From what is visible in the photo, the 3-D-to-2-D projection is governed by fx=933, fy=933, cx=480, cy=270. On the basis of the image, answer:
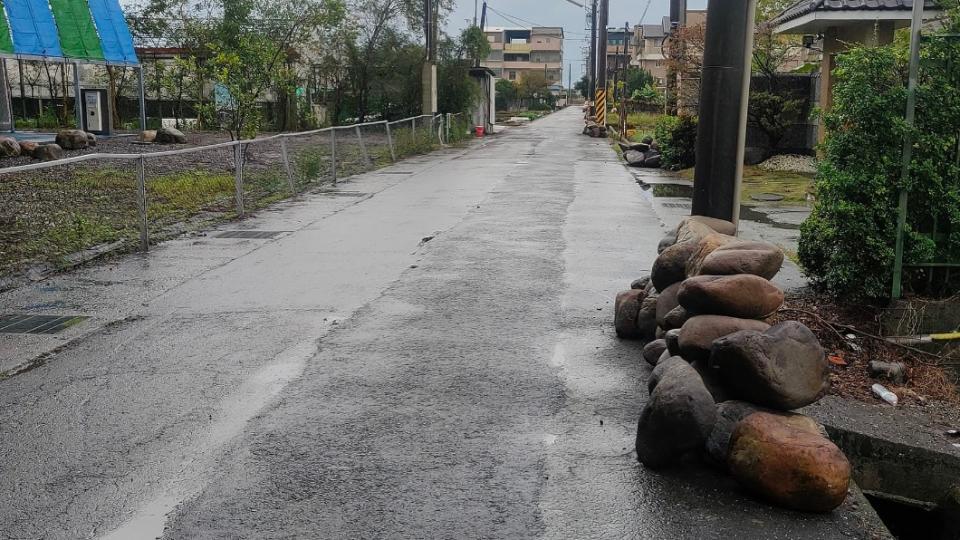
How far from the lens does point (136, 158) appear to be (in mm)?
10617

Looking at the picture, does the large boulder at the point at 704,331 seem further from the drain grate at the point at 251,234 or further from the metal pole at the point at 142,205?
the drain grate at the point at 251,234

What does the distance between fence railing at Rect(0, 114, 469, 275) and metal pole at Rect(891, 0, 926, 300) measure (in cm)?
732

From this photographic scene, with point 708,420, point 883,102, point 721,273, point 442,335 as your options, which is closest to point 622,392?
point 721,273

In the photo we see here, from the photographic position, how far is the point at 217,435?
5.04m

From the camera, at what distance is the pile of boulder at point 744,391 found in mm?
4047

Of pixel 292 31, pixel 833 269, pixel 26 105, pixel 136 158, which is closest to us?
pixel 833 269

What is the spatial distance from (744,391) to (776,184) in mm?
14930

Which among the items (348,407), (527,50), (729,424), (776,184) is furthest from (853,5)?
(527,50)

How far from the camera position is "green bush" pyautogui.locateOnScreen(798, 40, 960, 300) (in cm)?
655

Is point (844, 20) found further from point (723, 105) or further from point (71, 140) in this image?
point (71, 140)

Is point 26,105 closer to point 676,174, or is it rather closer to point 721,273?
point 676,174

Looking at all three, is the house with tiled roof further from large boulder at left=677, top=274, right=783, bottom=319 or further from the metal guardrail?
large boulder at left=677, top=274, right=783, bottom=319

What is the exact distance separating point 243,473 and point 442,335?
2.76m

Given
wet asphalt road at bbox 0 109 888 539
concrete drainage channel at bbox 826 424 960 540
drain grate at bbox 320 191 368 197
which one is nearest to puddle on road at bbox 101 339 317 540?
wet asphalt road at bbox 0 109 888 539
